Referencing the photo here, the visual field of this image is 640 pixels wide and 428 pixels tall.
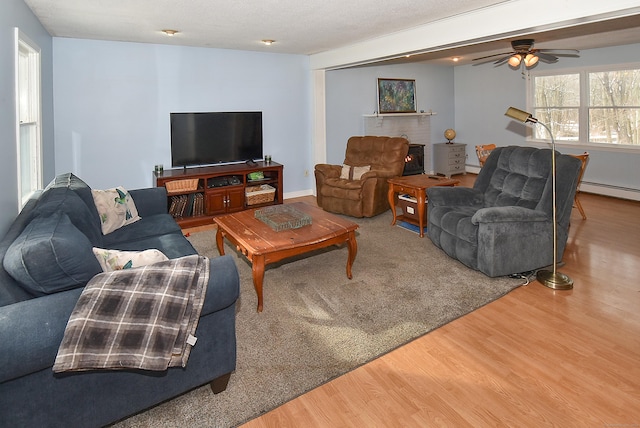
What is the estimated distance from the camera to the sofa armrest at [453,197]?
4109 mm

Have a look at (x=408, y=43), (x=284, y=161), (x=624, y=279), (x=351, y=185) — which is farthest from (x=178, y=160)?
(x=624, y=279)

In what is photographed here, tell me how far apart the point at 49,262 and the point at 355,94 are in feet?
20.3

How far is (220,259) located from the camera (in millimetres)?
1996

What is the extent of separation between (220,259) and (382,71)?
632 cm

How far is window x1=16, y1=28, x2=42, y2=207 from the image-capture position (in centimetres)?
353

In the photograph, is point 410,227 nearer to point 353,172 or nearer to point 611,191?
point 353,172

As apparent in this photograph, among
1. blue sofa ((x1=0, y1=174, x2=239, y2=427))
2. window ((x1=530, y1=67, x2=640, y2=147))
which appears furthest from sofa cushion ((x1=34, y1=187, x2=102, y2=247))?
window ((x1=530, y1=67, x2=640, y2=147))

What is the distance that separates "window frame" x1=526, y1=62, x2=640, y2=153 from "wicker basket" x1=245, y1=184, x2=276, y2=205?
492 centimetres

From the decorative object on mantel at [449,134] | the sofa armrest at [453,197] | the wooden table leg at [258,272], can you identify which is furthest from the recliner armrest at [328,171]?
the decorative object on mantel at [449,134]

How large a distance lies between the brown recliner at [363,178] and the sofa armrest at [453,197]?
112 cm

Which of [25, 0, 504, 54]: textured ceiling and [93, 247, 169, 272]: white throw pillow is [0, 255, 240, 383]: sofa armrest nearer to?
[93, 247, 169, 272]: white throw pillow

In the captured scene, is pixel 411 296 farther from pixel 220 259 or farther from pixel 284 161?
pixel 284 161

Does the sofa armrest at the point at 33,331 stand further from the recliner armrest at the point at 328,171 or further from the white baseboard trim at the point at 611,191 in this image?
the white baseboard trim at the point at 611,191

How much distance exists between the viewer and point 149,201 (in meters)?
3.87
